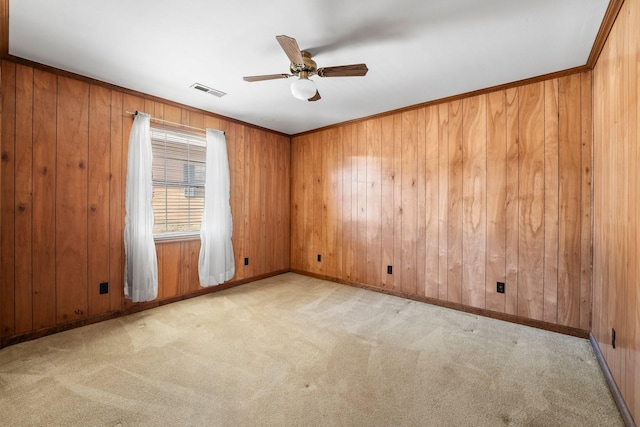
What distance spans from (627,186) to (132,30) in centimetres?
336

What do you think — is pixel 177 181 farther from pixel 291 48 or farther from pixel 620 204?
pixel 620 204

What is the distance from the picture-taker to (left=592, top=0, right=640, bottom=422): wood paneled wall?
146cm

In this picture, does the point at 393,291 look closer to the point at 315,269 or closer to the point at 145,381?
the point at 315,269

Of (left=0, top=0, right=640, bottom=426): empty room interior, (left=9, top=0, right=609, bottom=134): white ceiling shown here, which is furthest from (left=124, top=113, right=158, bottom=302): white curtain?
Answer: (left=9, top=0, right=609, bottom=134): white ceiling

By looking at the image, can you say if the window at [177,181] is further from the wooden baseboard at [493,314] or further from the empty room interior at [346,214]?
the wooden baseboard at [493,314]

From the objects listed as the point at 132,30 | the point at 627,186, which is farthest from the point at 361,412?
the point at 132,30

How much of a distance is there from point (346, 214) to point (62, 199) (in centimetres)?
328

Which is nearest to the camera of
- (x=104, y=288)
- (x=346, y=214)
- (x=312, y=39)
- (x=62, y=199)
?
(x=312, y=39)

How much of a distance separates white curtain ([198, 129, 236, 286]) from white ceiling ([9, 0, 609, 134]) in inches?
33.7

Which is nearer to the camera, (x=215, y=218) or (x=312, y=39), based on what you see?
(x=312, y=39)

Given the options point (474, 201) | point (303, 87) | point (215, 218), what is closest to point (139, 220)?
point (215, 218)

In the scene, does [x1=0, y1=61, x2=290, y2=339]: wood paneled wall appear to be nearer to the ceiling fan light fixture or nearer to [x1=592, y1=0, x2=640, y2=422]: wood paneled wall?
the ceiling fan light fixture

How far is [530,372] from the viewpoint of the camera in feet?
6.50

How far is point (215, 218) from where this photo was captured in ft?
12.1
